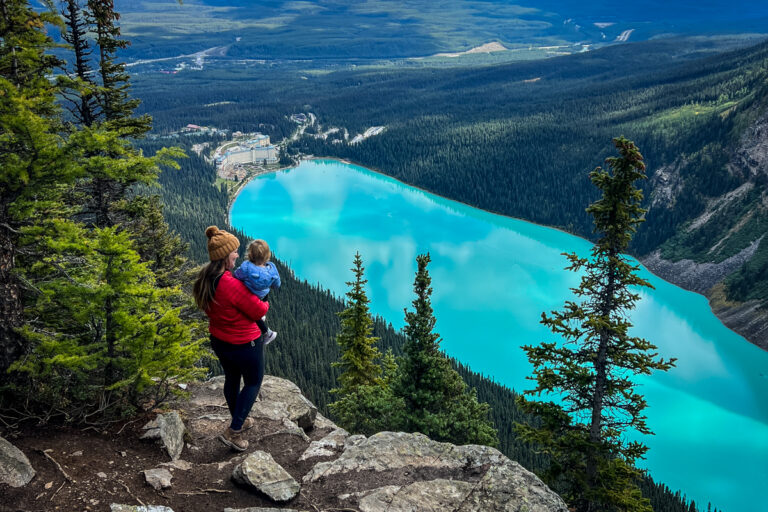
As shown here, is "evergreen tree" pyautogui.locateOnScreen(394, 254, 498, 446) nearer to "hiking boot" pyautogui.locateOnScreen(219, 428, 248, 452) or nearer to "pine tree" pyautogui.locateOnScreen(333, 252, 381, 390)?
"pine tree" pyautogui.locateOnScreen(333, 252, 381, 390)

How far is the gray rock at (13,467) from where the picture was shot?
944 cm

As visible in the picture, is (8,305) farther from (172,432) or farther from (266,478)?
(266,478)

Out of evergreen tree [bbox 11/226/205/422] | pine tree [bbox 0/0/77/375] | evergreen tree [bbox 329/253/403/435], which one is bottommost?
evergreen tree [bbox 329/253/403/435]

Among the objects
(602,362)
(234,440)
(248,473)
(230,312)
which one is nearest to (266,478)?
(248,473)

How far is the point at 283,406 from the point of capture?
52.4 feet

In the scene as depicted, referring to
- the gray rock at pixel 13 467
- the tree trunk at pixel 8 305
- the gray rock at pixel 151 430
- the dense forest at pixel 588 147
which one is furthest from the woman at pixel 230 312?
the dense forest at pixel 588 147

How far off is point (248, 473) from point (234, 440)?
164 centimetres

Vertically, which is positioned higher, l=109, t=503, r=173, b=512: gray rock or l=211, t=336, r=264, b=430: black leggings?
l=211, t=336, r=264, b=430: black leggings

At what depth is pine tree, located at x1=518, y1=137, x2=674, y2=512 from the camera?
15742mm

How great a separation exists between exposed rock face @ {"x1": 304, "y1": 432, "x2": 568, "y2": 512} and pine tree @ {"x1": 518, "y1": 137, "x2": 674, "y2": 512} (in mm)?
4524

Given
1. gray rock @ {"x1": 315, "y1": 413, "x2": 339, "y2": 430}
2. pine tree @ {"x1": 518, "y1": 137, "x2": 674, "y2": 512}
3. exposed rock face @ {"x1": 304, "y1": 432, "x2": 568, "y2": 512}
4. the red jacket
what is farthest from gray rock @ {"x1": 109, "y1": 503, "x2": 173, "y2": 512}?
pine tree @ {"x1": 518, "y1": 137, "x2": 674, "y2": 512}

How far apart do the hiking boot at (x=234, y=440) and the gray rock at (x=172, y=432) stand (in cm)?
87

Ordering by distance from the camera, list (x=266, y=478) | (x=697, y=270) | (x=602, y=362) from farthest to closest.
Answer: (x=697, y=270) → (x=602, y=362) → (x=266, y=478)

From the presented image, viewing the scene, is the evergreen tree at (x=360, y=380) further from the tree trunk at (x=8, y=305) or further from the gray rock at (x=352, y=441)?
the tree trunk at (x=8, y=305)
